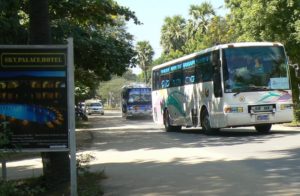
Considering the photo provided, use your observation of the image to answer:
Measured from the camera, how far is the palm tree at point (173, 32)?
278 ft

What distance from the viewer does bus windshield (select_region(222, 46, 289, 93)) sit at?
Answer: 20.6m

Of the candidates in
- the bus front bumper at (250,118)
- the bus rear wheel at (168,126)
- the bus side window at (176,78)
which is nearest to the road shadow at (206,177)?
the bus front bumper at (250,118)

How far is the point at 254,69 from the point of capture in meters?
20.8

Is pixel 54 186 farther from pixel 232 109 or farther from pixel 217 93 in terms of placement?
pixel 217 93

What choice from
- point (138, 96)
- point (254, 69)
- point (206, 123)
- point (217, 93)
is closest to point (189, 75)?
point (206, 123)

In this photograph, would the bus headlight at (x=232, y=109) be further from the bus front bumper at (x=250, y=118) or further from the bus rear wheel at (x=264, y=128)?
the bus rear wheel at (x=264, y=128)

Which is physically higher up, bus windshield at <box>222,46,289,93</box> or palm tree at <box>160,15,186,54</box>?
palm tree at <box>160,15,186,54</box>

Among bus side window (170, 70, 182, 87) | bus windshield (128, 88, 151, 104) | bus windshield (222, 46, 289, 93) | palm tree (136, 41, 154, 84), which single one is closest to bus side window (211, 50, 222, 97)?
bus windshield (222, 46, 289, 93)

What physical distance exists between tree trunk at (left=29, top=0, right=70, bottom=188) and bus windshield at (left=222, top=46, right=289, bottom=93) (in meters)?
11.7

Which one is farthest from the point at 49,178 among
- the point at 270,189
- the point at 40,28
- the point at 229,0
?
the point at 229,0

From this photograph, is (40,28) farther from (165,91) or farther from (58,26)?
(165,91)

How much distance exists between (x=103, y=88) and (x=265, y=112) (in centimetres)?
12095

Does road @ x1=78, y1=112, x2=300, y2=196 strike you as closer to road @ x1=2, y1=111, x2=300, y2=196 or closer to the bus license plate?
road @ x1=2, y1=111, x2=300, y2=196

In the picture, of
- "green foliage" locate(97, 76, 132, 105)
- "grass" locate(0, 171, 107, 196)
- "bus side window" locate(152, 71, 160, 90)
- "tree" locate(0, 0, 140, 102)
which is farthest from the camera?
"green foliage" locate(97, 76, 132, 105)
